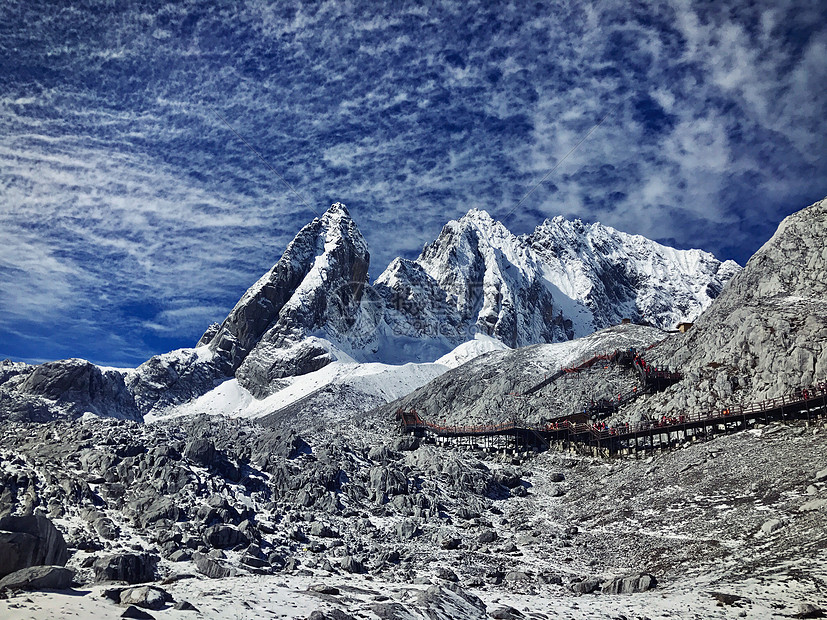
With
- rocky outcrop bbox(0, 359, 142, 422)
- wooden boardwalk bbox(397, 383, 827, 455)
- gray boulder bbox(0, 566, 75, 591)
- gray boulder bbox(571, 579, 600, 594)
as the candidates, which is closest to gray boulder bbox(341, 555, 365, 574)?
gray boulder bbox(571, 579, 600, 594)

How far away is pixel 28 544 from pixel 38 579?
3.45m

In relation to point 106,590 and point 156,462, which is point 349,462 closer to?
point 156,462

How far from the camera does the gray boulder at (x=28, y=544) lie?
22.2 meters

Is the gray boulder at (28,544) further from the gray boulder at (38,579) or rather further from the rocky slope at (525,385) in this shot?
the rocky slope at (525,385)

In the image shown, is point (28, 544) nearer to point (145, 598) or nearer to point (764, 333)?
point (145, 598)

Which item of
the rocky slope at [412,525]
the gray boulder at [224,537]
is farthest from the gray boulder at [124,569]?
the gray boulder at [224,537]

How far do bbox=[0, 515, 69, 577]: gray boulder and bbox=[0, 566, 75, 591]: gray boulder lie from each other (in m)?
1.25

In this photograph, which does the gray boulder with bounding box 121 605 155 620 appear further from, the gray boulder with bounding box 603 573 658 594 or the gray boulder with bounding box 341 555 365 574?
the gray boulder with bounding box 603 573 658 594

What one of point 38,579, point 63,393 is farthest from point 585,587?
point 63,393

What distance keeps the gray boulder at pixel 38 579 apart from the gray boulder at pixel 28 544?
125cm

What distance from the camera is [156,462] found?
48.4 metres

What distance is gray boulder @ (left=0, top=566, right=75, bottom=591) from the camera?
65.5 feet

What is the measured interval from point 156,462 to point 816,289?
80.8 metres

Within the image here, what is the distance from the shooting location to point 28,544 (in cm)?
2328
